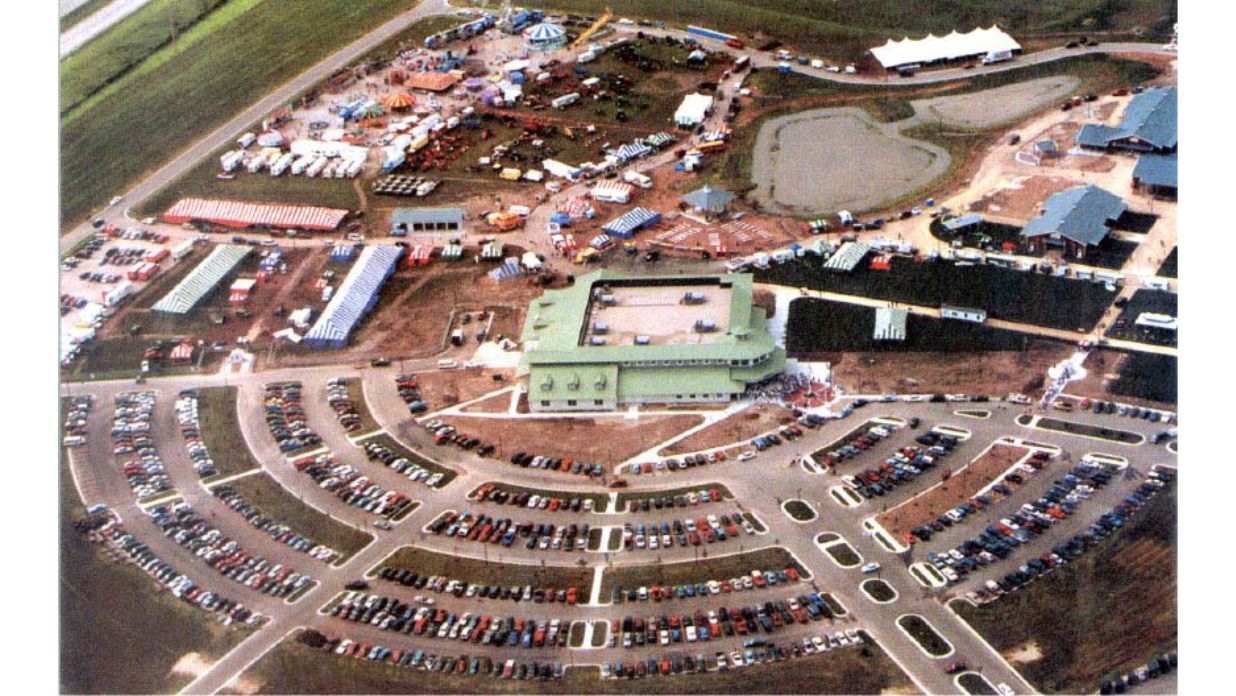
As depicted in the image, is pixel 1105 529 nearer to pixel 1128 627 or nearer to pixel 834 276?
pixel 1128 627

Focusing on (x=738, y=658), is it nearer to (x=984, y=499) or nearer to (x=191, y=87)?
(x=984, y=499)

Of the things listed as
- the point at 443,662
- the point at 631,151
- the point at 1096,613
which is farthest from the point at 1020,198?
the point at 443,662

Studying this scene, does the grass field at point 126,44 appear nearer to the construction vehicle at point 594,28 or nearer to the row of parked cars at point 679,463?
the construction vehicle at point 594,28

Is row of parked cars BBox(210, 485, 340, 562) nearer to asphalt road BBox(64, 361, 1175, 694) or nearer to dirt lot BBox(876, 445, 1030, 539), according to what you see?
asphalt road BBox(64, 361, 1175, 694)

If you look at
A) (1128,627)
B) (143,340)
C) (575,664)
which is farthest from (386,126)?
(1128,627)

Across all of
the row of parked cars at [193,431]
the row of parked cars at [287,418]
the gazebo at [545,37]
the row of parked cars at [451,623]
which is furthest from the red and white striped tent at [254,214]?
the row of parked cars at [451,623]

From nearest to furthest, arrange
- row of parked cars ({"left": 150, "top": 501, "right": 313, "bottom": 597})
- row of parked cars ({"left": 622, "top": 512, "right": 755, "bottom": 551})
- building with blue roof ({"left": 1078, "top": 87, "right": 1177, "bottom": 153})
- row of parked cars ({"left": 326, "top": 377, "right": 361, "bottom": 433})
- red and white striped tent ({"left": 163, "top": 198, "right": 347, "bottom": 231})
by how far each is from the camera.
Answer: row of parked cars ({"left": 150, "top": 501, "right": 313, "bottom": 597}), row of parked cars ({"left": 622, "top": 512, "right": 755, "bottom": 551}), row of parked cars ({"left": 326, "top": 377, "right": 361, "bottom": 433}), red and white striped tent ({"left": 163, "top": 198, "right": 347, "bottom": 231}), building with blue roof ({"left": 1078, "top": 87, "right": 1177, "bottom": 153})

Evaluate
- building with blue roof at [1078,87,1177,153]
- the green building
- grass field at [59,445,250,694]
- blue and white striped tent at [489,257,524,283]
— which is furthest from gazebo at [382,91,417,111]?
grass field at [59,445,250,694]
